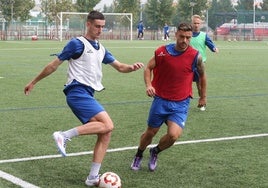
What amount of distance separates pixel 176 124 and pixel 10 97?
24.1ft

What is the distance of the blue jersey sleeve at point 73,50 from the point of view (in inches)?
243

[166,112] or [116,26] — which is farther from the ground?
[116,26]

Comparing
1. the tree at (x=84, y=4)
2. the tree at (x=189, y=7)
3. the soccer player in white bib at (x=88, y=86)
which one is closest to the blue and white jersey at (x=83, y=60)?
the soccer player in white bib at (x=88, y=86)

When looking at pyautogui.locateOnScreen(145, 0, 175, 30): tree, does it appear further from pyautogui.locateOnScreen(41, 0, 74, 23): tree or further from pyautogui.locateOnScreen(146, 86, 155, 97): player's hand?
pyautogui.locateOnScreen(146, 86, 155, 97): player's hand

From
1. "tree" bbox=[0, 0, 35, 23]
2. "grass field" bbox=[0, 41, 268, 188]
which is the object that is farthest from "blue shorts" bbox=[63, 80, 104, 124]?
"tree" bbox=[0, 0, 35, 23]

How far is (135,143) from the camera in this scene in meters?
8.48

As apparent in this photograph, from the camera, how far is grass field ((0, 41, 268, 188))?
21.3 feet

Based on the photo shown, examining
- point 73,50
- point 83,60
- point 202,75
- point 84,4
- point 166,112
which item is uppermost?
point 84,4

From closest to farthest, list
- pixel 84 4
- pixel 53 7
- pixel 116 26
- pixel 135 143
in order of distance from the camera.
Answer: pixel 135 143, pixel 116 26, pixel 53 7, pixel 84 4

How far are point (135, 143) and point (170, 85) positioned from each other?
1873 mm

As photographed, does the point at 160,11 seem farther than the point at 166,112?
Yes

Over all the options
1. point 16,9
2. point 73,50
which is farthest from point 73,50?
point 16,9

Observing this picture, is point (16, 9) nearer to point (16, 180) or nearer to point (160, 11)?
point (160, 11)

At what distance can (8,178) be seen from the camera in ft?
20.7
